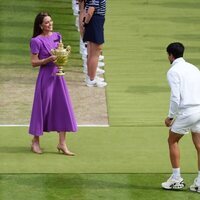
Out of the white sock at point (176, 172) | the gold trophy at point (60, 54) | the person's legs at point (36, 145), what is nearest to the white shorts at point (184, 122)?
the white sock at point (176, 172)

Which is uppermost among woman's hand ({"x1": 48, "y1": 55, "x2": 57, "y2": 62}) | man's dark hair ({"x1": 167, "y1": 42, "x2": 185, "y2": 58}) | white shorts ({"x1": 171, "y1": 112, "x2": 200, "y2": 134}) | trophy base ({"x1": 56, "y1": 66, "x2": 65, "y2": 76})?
man's dark hair ({"x1": 167, "y1": 42, "x2": 185, "y2": 58})

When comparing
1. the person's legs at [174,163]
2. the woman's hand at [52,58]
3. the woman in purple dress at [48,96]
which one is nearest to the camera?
the person's legs at [174,163]

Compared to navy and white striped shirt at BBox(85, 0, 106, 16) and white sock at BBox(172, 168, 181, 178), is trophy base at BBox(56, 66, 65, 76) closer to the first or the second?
white sock at BBox(172, 168, 181, 178)

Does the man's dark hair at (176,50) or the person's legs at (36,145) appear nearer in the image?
the man's dark hair at (176,50)

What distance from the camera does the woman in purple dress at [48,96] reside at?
1541cm

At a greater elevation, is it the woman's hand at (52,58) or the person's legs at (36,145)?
the woman's hand at (52,58)

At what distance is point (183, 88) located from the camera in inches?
536

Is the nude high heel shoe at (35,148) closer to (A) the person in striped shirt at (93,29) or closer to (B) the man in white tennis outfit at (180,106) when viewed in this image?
(B) the man in white tennis outfit at (180,106)

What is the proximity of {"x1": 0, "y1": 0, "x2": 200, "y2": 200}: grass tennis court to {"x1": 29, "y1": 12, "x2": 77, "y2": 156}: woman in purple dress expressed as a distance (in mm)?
403

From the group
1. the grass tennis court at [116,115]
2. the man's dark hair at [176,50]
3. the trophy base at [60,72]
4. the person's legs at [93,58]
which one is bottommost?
the grass tennis court at [116,115]

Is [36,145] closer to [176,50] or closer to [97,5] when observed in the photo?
[176,50]

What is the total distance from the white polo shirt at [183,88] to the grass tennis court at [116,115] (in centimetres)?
109

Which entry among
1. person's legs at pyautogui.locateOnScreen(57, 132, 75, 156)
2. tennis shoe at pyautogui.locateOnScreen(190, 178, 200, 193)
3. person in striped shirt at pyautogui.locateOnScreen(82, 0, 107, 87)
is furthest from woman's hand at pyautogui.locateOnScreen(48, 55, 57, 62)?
person in striped shirt at pyautogui.locateOnScreen(82, 0, 107, 87)

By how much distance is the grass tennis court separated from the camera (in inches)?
555
